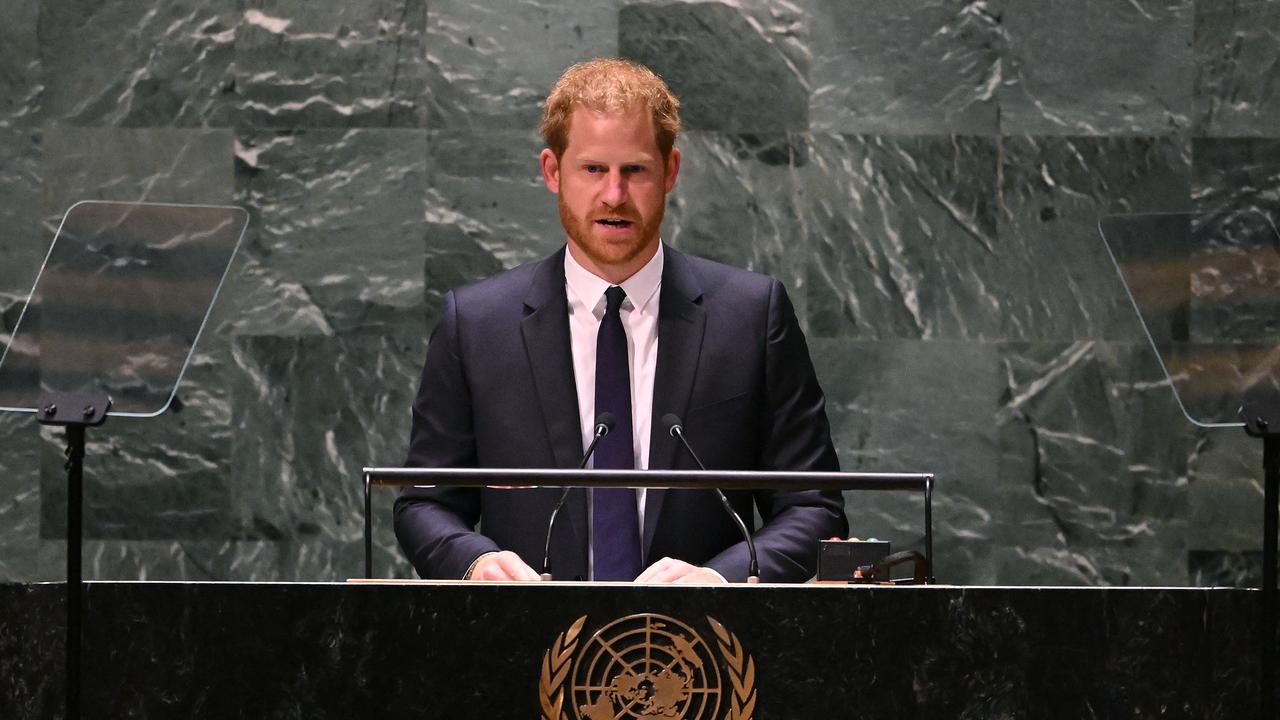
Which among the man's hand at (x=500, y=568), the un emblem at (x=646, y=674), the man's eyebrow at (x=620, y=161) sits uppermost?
the man's eyebrow at (x=620, y=161)

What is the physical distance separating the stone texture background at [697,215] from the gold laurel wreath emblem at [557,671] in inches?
116

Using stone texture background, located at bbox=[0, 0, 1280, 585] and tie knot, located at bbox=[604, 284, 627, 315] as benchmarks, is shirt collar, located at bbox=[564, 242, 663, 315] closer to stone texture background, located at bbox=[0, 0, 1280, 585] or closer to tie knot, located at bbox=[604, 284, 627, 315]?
tie knot, located at bbox=[604, 284, 627, 315]

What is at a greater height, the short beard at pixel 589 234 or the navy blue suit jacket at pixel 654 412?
the short beard at pixel 589 234

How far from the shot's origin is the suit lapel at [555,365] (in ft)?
10.6

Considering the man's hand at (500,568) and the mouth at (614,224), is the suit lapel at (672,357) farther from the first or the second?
the man's hand at (500,568)

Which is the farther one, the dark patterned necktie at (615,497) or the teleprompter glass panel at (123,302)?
the dark patterned necktie at (615,497)

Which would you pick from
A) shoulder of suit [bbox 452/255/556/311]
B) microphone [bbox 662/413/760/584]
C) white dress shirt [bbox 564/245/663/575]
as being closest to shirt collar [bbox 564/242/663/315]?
white dress shirt [bbox 564/245/663/575]

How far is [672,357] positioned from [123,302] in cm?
117

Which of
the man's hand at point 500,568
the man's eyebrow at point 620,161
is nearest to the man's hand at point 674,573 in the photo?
the man's hand at point 500,568

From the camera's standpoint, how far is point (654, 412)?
10.7ft

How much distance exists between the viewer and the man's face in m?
3.24

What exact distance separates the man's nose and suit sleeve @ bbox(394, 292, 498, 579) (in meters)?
0.47

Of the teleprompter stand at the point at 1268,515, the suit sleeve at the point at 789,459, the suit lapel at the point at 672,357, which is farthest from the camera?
the suit lapel at the point at 672,357

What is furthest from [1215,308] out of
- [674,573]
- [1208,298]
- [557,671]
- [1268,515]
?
[557,671]
